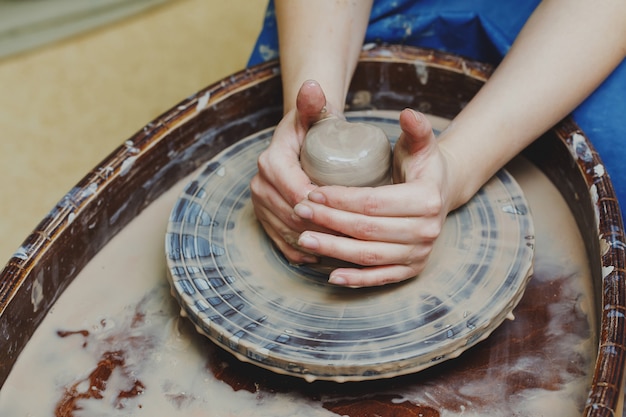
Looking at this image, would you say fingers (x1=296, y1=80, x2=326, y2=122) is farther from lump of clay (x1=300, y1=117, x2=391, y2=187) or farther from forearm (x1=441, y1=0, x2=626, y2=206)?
forearm (x1=441, y1=0, x2=626, y2=206)

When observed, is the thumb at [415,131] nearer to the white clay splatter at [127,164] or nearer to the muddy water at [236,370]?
the muddy water at [236,370]

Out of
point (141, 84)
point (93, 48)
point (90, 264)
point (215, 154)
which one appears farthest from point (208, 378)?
point (93, 48)

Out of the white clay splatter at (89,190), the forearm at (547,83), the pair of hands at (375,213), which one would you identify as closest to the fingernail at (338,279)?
the pair of hands at (375,213)

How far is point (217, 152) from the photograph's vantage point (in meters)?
1.64

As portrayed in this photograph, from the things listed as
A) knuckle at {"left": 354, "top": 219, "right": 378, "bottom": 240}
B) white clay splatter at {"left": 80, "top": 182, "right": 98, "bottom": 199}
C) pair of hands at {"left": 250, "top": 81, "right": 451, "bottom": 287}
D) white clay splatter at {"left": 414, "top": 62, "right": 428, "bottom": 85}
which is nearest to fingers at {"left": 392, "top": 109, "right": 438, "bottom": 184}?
pair of hands at {"left": 250, "top": 81, "right": 451, "bottom": 287}

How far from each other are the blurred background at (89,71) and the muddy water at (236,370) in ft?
4.56

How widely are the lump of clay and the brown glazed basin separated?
0.40m

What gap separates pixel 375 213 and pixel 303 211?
0.12m

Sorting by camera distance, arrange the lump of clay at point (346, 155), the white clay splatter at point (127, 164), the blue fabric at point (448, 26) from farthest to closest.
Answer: the blue fabric at point (448, 26) < the white clay splatter at point (127, 164) < the lump of clay at point (346, 155)

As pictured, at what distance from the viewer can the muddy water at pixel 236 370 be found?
116 centimetres

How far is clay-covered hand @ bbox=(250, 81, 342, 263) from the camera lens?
1.22 metres

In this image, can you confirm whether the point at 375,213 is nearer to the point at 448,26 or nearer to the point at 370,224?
the point at 370,224

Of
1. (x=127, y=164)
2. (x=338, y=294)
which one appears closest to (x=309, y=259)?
(x=338, y=294)

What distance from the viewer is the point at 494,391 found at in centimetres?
116
